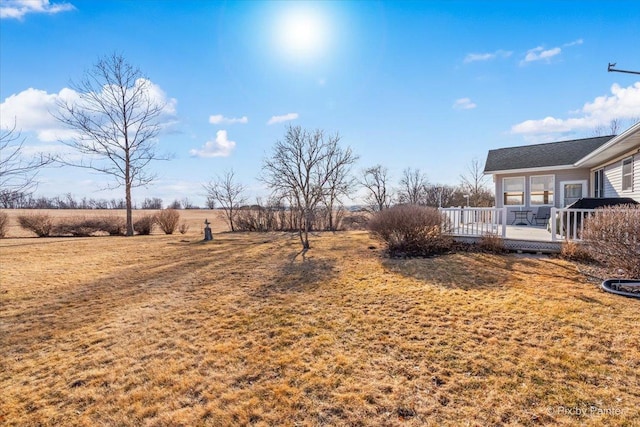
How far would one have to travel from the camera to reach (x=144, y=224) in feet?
58.7

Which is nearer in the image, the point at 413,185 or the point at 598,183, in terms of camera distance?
the point at 598,183

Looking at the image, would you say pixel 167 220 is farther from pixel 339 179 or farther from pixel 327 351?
pixel 327 351

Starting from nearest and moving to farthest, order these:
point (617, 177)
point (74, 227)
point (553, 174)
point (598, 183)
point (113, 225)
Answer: point (617, 177) < point (598, 183) < point (553, 174) < point (74, 227) < point (113, 225)

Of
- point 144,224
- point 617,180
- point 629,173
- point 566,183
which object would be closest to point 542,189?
point 566,183

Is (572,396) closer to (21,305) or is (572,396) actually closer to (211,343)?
(211,343)

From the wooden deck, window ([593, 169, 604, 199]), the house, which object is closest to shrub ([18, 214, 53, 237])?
the wooden deck

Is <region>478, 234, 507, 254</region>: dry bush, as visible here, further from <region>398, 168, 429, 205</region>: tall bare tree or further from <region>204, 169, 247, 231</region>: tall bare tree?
<region>398, 168, 429, 205</region>: tall bare tree

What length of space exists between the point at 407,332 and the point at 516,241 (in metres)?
6.06

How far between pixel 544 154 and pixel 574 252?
8.87m

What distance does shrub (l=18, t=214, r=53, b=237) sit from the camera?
1548cm

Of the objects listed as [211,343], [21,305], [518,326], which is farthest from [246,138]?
[518,326]

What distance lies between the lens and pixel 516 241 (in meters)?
7.73

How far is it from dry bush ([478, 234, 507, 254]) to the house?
4976 millimetres

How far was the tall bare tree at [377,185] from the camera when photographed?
96.5ft
